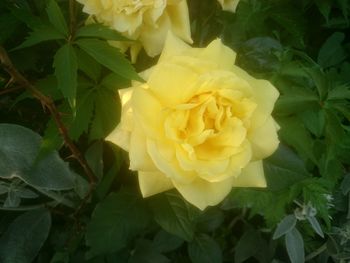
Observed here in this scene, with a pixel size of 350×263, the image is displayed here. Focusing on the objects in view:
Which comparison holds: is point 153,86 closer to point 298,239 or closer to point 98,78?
point 98,78

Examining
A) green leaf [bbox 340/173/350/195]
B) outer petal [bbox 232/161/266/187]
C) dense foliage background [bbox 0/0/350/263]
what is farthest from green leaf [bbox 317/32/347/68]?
outer petal [bbox 232/161/266/187]

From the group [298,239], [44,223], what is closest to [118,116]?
[44,223]

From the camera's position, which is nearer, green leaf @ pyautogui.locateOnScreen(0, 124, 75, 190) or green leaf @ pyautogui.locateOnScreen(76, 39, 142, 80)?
green leaf @ pyautogui.locateOnScreen(76, 39, 142, 80)

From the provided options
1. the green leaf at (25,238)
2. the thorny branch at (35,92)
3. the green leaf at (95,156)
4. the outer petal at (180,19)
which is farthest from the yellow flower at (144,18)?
the green leaf at (25,238)

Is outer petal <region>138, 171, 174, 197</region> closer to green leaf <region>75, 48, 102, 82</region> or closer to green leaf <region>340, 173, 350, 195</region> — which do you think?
green leaf <region>75, 48, 102, 82</region>

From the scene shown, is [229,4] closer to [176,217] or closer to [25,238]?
[176,217]

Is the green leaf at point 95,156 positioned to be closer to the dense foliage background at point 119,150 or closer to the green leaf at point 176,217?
the dense foliage background at point 119,150
